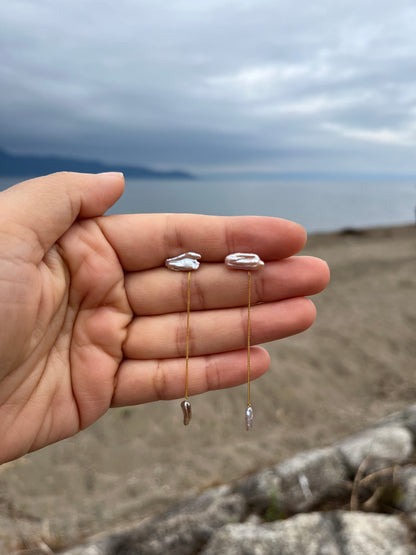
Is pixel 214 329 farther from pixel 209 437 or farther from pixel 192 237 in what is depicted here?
pixel 209 437

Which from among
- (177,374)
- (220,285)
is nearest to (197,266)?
(220,285)

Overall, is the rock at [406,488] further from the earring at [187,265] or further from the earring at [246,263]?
the earring at [187,265]

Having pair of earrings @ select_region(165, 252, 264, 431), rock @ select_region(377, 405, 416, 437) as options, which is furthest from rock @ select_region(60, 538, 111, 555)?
rock @ select_region(377, 405, 416, 437)

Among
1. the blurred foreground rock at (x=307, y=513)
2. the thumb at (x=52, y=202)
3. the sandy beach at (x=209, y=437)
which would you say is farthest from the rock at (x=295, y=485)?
the thumb at (x=52, y=202)

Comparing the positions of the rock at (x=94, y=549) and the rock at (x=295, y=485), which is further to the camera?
the rock at (x=295, y=485)

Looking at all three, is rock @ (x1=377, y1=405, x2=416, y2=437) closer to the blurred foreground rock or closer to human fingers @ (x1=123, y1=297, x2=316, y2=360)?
the blurred foreground rock

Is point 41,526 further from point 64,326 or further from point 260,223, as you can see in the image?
point 260,223
